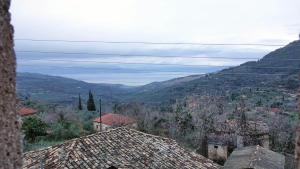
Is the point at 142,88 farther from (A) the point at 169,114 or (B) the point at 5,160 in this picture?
(B) the point at 5,160

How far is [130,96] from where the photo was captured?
212 feet

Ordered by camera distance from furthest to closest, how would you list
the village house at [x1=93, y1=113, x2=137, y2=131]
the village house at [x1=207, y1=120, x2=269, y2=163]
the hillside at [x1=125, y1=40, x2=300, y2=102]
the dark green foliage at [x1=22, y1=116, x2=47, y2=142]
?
the village house at [x1=93, y1=113, x2=137, y2=131]
the hillside at [x1=125, y1=40, x2=300, y2=102]
the village house at [x1=207, y1=120, x2=269, y2=163]
the dark green foliage at [x1=22, y1=116, x2=47, y2=142]

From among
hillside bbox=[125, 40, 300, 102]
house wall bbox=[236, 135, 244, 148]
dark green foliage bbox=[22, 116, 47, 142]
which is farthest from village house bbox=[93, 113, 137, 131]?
house wall bbox=[236, 135, 244, 148]

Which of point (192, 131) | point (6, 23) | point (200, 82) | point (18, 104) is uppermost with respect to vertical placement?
point (6, 23)

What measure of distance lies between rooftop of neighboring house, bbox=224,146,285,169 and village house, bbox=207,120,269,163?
643cm

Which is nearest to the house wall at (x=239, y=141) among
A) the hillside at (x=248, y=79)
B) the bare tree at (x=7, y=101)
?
the hillside at (x=248, y=79)

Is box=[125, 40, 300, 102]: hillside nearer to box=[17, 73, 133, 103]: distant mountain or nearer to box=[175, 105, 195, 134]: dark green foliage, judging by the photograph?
box=[17, 73, 133, 103]: distant mountain

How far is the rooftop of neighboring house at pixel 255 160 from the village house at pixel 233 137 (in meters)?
6.43

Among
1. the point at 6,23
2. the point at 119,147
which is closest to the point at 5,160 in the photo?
the point at 6,23

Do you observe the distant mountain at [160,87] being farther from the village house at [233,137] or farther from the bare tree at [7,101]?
the bare tree at [7,101]

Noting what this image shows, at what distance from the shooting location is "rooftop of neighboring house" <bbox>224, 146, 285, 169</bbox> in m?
25.6

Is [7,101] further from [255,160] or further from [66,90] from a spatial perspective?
[66,90]

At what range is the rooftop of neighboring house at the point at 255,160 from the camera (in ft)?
84.1

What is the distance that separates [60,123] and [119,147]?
2308cm
